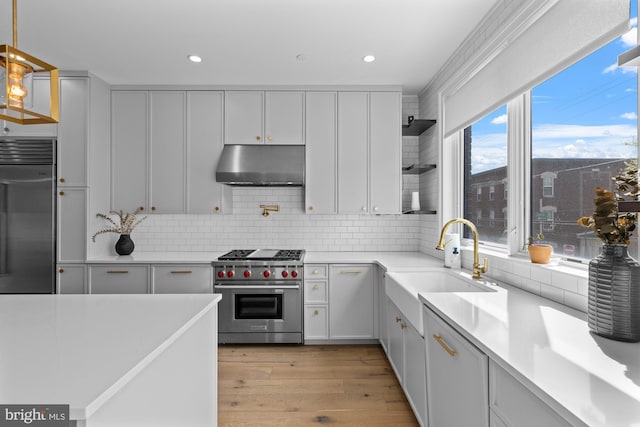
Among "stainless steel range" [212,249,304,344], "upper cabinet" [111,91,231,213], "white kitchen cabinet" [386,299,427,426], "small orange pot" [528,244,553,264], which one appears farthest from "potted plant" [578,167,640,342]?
"upper cabinet" [111,91,231,213]

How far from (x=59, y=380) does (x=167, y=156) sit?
3.06 metres

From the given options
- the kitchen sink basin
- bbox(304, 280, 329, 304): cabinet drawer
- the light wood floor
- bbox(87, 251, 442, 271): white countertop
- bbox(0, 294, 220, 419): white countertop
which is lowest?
the light wood floor

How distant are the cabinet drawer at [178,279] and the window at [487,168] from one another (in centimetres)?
251

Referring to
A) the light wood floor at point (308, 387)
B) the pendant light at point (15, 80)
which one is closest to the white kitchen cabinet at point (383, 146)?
the light wood floor at point (308, 387)

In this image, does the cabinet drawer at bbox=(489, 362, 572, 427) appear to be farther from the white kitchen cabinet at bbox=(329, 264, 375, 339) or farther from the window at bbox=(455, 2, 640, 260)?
the white kitchen cabinet at bbox=(329, 264, 375, 339)

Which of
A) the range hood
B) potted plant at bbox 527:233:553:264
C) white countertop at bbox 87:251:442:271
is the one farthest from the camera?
the range hood

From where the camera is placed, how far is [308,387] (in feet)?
8.50

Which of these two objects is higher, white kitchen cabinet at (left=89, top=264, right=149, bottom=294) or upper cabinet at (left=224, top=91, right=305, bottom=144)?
upper cabinet at (left=224, top=91, right=305, bottom=144)

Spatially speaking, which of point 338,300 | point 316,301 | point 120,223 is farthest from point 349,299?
point 120,223

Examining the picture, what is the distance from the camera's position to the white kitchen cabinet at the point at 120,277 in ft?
10.8

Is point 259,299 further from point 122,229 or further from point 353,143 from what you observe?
point 353,143

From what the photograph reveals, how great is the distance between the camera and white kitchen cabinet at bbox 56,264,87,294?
3266 mm

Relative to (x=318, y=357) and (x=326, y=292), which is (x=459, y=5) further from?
(x=318, y=357)

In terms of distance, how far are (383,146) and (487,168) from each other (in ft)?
A: 3.84
